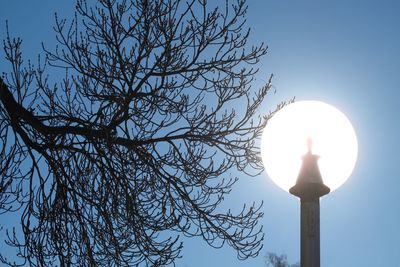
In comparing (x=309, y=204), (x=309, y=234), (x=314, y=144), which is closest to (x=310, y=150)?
(x=314, y=144)

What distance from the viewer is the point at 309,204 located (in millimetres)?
3205

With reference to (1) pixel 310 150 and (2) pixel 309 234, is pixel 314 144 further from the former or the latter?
(2) pixel 309 234

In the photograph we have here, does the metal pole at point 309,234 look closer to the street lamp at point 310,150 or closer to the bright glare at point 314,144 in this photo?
the street lamp at point 310,150

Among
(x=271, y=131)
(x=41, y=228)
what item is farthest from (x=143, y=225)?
(x=271, y=131)

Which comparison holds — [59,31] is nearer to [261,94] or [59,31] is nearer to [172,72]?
[172,72]

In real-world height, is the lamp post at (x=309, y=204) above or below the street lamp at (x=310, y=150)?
below

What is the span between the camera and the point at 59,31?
8414 millimetres

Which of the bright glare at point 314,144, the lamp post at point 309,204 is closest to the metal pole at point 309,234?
the lamp post at point 309,204

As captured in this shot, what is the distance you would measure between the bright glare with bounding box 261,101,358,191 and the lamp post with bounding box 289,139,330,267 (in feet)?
0.13

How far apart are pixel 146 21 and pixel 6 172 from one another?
326 centimetres

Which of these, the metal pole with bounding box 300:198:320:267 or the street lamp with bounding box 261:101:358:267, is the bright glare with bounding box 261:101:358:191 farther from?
the metal pole with bounding box 300:198:320:267

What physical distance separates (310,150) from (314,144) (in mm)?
41

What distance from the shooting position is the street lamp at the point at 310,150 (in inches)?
127

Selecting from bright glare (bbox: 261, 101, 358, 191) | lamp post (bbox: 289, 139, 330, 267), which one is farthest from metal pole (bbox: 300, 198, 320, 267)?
bright glare (bbox: 261, 101, 358, 191)
